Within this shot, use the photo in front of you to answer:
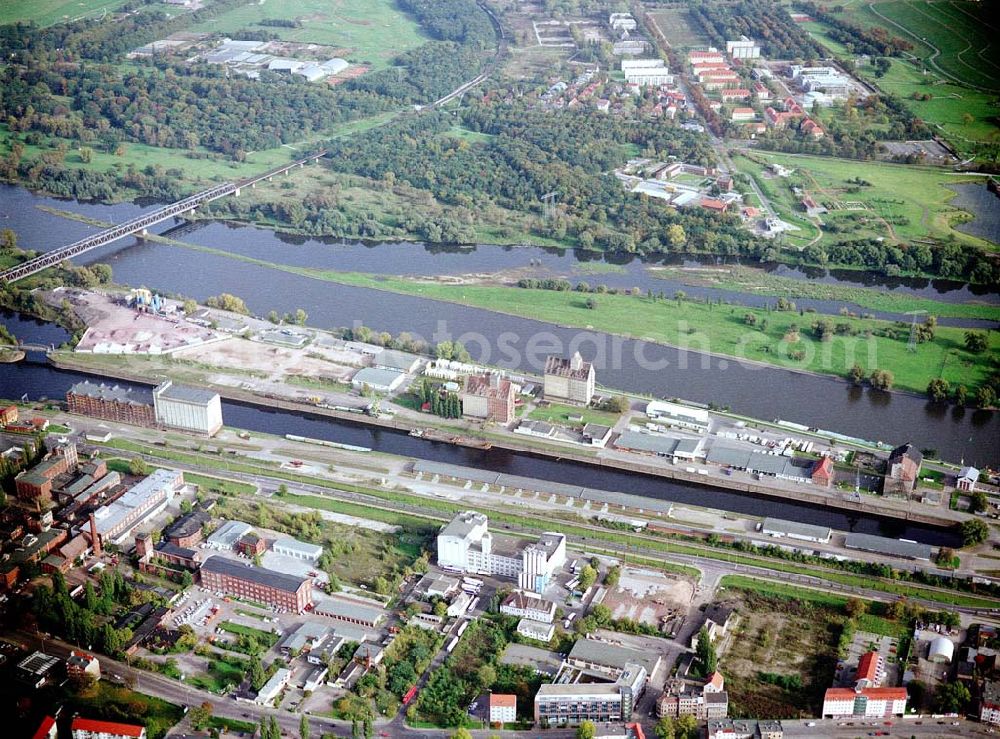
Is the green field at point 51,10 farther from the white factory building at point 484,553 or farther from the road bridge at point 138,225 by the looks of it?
the white factory building at point 484,553

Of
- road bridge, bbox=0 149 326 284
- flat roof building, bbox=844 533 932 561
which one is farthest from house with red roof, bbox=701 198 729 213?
flat roof building, bbox=844 533 932 561

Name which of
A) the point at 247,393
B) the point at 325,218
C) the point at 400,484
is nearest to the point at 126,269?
the point at 325,218

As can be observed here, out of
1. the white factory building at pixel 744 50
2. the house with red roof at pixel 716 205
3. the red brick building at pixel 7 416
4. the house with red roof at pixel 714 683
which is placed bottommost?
the house with red roof at pixel 714 683

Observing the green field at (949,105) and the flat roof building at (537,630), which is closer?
the flat roof building at (537,630)

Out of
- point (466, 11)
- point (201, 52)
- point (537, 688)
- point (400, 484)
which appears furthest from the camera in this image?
point (466, 11)

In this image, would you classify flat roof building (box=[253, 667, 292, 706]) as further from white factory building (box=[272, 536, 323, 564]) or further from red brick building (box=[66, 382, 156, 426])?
red brick building (box=[66, 382, 156, 426])

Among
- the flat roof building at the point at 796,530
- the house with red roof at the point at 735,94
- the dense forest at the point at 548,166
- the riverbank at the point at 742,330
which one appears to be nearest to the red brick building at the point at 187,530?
the riverbank at the point at 742,330

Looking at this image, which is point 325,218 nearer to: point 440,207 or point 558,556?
point 440,207

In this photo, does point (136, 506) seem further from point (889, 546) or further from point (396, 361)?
point (889, 546)
